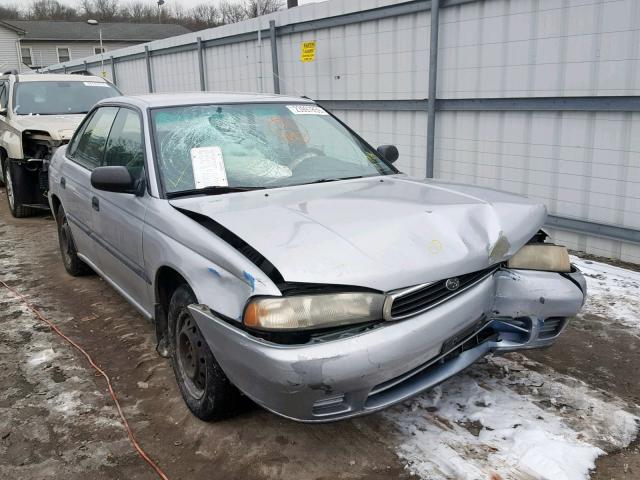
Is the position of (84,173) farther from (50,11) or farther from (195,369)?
(50,11)

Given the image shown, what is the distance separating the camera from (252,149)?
355cm

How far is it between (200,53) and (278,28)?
3000mm

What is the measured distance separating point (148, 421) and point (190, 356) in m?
0.43

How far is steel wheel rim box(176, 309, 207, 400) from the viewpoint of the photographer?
2.86 metres

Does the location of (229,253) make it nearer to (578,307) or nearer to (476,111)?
(578,307)

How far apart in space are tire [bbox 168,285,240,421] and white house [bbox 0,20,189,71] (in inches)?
1775

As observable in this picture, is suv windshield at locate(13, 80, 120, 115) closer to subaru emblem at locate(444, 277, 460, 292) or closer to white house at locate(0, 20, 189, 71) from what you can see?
subaru emblem at locate(444, 277, 460, 292)

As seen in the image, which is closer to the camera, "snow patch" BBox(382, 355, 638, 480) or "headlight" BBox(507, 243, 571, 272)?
"snow patch" BBox(382, 355, 638, 480)

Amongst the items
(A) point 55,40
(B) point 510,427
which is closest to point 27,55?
(A) point 55,40

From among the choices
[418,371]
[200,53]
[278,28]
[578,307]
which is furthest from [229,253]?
[200,53]

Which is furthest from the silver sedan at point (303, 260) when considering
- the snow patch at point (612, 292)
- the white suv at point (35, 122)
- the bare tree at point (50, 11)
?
the bare tree at point (50, 11)

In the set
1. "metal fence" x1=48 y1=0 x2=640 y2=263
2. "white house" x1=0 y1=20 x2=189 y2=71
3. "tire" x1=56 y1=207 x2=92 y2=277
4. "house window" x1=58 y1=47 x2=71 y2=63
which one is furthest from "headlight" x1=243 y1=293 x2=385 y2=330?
"house window" x1=58 y1=47 x2=71 y2=63

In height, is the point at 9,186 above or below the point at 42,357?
above

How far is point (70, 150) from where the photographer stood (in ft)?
16.7
